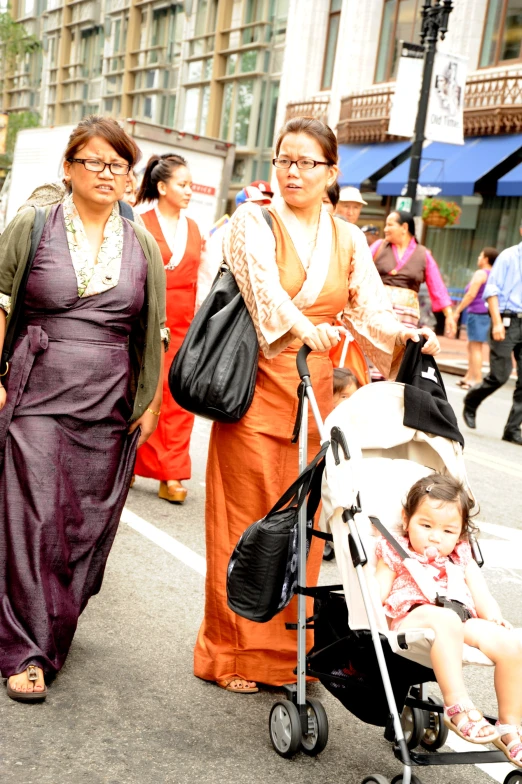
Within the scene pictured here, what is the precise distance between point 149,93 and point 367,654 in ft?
159

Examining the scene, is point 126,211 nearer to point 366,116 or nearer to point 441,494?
point 441,494

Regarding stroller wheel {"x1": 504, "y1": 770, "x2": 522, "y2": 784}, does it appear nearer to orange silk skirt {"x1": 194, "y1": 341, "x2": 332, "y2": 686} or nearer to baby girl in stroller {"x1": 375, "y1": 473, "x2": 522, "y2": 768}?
baby girl in stroller {"x1": 375, "y1": 473, "x2": 522, "y2": 768}

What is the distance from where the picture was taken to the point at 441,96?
20125 millimetres

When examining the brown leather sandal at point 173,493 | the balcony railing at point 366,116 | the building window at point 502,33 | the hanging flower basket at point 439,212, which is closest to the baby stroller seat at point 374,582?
the brown leather sandal at point 173,493

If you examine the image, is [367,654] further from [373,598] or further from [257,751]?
[257,751]

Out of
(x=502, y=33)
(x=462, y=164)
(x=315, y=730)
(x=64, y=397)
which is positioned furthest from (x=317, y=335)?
(x=502, y=33)

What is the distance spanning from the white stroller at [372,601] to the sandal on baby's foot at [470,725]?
67mm

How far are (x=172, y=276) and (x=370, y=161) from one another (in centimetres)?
2287

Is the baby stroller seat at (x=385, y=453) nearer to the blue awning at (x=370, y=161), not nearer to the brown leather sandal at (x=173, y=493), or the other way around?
the brown leather sandal at (x=173, y=493)

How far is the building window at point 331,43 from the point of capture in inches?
1337

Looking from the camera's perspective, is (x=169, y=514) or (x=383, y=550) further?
(x=169, y=514)

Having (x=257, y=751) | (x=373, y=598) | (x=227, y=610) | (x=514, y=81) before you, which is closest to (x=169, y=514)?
(x=227, y=610)

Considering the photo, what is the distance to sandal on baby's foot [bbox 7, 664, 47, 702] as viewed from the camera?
12.4 ft

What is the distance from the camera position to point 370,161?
29062 mm
